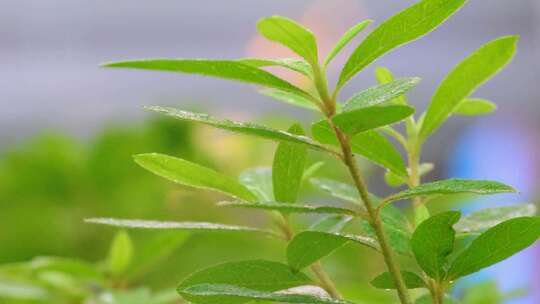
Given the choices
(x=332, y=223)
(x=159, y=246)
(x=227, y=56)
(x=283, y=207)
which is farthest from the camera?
(x=227, y=56)

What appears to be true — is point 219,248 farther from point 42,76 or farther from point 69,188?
point 42,76

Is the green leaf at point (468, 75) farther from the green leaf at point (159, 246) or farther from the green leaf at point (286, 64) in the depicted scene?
the green leaf at point (159, 246)

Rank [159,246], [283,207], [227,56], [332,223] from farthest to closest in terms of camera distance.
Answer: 1. [227,56]
2. [159,246]
3. [332,223]
4. [283,207]

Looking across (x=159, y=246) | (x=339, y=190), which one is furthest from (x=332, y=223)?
(x=159, y=246)

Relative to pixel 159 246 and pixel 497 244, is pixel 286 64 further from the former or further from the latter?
pixel 159 246

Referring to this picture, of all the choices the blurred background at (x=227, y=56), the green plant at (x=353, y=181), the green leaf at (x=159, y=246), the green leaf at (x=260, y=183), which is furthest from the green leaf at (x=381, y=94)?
the blurred background at (x=227, y=56)

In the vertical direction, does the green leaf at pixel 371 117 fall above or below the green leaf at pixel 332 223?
below

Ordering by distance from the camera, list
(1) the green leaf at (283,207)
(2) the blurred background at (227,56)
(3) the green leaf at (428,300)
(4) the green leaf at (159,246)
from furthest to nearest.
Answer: (2) the blurred background at (227,56) < (4) the green leaf at (159,246) < (3) the green leaf at (428,300) < (1) the green leaf at (283,207)
